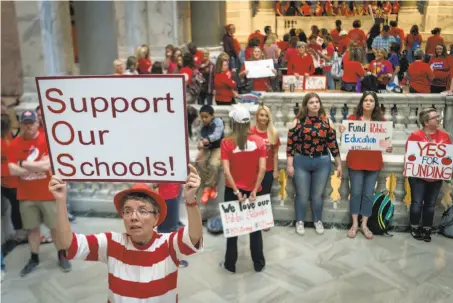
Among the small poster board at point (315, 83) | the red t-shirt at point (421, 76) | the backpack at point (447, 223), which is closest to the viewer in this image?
the backpack at point (447, 223)

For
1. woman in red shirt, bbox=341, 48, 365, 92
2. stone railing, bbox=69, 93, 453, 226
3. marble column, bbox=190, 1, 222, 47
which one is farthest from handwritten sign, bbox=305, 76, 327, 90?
marble column, bbox=190, 1, 222, 47

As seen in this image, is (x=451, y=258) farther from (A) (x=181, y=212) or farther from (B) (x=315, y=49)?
(B) (x=315, y=49)

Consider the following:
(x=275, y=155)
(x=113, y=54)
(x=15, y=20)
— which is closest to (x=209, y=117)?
(x=275, y=155)

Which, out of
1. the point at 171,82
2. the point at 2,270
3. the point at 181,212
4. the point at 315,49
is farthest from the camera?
the point at 315,49

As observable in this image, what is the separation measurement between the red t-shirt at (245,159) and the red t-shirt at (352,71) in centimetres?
497

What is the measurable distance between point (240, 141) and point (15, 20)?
23.0 feet

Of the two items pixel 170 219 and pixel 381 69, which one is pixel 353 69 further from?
pixel 170 219

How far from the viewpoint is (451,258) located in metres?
6.71

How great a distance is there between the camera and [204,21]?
1962 cm

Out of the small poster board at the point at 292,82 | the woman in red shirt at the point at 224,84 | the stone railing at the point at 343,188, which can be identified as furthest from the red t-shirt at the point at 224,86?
the stone railing at the point at 343,188

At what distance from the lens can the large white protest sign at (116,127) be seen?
10.8 ft

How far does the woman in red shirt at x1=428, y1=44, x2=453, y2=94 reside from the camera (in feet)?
34.7

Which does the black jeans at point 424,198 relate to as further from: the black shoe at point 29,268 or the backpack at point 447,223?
the black shoe at point 29,268

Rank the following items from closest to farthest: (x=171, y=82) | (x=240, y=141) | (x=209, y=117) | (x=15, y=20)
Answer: (x=171, y=82)
(x=240, y=141)
(x=209, y=117)
(x=15, y=20)
